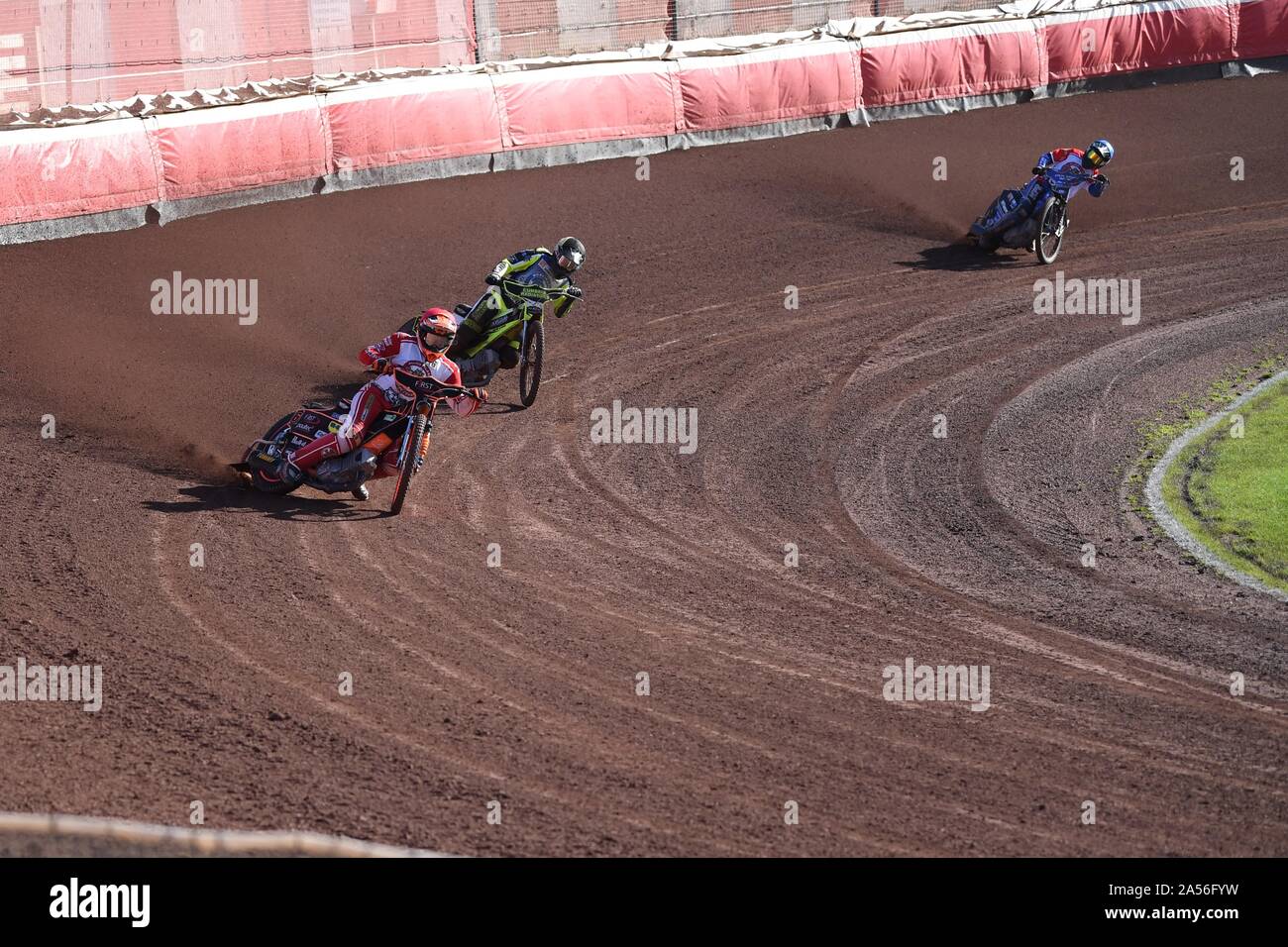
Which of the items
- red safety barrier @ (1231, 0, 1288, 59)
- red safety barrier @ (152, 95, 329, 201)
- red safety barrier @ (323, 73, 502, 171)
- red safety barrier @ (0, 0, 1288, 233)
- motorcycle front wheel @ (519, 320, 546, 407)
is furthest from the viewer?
red safety barrier @ (1231, 0, 1288, 59)

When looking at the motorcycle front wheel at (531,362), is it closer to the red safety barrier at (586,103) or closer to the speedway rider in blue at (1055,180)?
the speedway rider in blue at (1055,180)

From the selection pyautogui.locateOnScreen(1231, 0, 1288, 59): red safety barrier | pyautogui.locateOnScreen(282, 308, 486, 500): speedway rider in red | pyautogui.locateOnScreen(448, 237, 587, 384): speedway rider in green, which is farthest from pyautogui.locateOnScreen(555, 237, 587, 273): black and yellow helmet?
pyautogui.locateOnScreen(1231, 0, 1288, 59): red safety barrier

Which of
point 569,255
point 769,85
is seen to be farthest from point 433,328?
point 769,85

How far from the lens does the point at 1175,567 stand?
11.5 m

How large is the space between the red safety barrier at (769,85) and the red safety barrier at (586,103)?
1.79 ft

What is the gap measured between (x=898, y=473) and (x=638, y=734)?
21.1 ft

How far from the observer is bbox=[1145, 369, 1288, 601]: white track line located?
11156 mm

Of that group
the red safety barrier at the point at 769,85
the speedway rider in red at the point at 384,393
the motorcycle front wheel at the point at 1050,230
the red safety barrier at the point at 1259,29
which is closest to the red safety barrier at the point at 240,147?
the red safety barrier at the point at 769,85

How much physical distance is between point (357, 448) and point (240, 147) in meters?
11.1

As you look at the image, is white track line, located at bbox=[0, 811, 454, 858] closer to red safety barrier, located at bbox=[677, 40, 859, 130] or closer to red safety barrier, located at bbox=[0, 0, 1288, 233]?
red safety barrier, located at bbox=[0, 0, 1288, 233]

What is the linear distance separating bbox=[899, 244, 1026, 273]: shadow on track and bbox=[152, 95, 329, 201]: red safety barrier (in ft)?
32.9

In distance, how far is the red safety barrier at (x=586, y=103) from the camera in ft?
78.4
